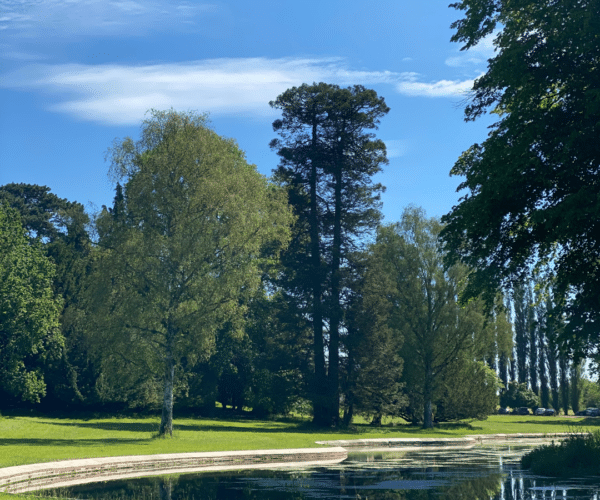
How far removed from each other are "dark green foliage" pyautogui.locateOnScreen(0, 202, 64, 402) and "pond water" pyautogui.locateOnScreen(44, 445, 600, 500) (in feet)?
97.3

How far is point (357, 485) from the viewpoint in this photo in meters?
20.3

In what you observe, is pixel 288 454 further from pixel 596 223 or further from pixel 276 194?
pixel 276 194

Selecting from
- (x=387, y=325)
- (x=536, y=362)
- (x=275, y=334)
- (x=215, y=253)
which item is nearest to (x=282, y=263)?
(x=275, y=334)

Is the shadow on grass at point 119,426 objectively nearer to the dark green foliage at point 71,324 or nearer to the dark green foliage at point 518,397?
the dark green foliage at point 71,324

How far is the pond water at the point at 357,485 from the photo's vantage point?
1784 centimetres

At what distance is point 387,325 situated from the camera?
173ft

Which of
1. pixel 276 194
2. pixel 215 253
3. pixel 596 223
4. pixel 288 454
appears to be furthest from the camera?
pixel 276 194

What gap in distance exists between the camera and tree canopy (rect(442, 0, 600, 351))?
1820cm

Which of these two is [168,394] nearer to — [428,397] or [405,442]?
[405,442]

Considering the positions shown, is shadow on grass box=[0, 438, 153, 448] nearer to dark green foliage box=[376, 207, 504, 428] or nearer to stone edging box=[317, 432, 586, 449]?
stone edging box=[317, 432, 586, 449]

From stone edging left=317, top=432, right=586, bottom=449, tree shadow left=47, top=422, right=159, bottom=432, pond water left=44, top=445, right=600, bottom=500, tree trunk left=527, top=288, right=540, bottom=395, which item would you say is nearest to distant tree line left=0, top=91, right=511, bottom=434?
tree shadow left=47, top=422, right=159, bottom=432

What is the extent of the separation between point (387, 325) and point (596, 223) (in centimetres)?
3444

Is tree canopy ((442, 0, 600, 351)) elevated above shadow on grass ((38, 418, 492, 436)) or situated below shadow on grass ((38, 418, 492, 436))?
above

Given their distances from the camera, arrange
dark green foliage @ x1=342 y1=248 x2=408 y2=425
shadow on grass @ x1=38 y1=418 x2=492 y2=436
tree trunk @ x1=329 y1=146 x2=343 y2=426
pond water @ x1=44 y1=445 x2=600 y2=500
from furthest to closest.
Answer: dark green foliage @ x1=342 y1=248 x2=408 y2=425
tree trunk @ x1=329 y1=146 x2=343 y2=426
shadow on grass @ x1=38 y1=418 x2=492 y2=436
pond water @ x1=44 y1=445 x2=600 y2=500
